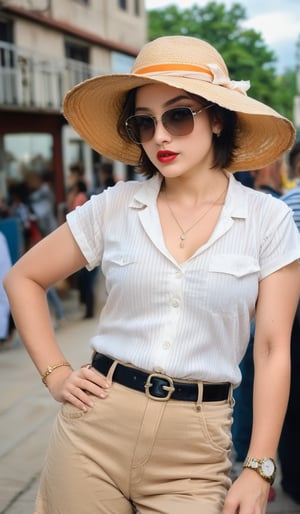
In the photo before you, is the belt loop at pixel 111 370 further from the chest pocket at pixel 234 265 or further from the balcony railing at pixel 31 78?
the balcony railing at pixel 31 78

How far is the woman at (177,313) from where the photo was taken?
5.48ft

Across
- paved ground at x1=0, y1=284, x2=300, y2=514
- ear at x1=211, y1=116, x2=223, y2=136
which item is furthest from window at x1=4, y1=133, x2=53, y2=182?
ear at x1=211, y1=116, x2=223, y2=136

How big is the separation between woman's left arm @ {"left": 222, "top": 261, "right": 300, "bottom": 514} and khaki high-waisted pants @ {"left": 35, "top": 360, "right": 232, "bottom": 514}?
0.09m

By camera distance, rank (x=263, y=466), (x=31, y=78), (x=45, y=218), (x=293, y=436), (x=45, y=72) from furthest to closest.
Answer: (x=45, y=72) → (x=31, y=78) → (x=45, y=218) → (x=293, y=436) → (x=263, y=466)

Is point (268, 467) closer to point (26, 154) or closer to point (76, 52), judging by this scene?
point (26, 154)

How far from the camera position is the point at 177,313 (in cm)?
168

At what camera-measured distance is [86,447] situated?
1729 mm

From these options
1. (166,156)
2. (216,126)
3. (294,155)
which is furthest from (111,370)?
(294,155)

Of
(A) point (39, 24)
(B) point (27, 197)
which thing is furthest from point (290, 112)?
(B) point (27, 197)

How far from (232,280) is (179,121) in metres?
0.43

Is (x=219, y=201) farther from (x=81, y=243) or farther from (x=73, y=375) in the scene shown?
(x=73, y=375)

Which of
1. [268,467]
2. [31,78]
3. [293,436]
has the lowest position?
[293,436]

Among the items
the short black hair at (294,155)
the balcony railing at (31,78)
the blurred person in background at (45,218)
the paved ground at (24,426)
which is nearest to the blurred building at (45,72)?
the balcony railing at (31,78)

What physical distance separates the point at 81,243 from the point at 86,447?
1.72 ft
